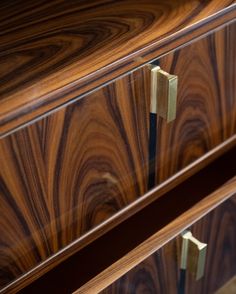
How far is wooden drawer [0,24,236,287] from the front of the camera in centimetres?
46

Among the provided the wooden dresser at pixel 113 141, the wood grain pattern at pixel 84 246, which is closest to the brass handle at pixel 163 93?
the wooden dresser at pixel 113 141

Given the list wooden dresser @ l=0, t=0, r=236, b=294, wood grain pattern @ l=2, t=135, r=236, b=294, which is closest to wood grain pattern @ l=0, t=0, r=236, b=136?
wooden dresser @ l=0, t=0, r=236, b=294

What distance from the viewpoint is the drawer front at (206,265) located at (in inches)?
23.0

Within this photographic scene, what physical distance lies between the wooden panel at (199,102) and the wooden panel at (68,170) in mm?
41

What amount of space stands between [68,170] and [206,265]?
300 mm

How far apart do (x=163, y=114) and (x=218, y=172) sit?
223 mm

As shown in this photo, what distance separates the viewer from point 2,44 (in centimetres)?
48

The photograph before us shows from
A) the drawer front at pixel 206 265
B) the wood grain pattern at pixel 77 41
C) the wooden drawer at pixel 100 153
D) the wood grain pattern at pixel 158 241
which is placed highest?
the wood grain pattern at pixel 77 41

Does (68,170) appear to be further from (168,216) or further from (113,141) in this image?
(168,216)

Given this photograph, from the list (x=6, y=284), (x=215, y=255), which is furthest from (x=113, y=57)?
(x=215, y=255)

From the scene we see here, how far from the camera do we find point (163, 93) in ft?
1.67

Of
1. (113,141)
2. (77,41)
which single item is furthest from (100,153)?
(77,41)

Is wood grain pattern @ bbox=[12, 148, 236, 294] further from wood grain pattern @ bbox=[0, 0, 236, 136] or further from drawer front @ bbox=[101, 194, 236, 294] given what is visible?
wood grain pattern @ bbox=[0, 0, 236, 136]

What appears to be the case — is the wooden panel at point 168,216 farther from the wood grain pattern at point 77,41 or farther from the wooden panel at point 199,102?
the wood grain pattern at point 77,41
